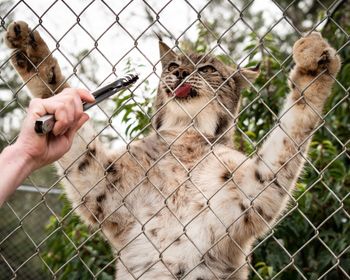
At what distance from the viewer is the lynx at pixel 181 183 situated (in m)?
3.83

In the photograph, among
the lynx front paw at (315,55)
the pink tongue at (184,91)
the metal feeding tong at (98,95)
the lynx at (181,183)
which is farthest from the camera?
the pink tongue at (184,91)

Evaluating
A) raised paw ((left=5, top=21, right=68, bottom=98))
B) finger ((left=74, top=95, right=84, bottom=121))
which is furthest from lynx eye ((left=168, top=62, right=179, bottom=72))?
finger ((left=74, top=95, right=84, bottom=121))

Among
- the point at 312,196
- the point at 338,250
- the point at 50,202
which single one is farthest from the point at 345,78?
the point at 50,202

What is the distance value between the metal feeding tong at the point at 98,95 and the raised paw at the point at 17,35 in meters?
1.47

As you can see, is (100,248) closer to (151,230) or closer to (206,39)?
(151,230)

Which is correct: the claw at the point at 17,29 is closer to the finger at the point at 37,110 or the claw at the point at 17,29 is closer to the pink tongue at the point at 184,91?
the pink tongue at the point at 184,91

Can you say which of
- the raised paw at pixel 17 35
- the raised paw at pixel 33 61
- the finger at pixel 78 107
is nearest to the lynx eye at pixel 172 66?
the raised paw at pixel 33 61

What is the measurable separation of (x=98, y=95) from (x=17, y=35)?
1726 millimetres

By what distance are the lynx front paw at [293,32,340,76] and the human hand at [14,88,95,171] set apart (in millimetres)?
1491

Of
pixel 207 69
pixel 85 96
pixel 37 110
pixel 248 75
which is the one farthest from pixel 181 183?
pixel 37 110

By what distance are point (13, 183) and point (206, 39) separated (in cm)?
429

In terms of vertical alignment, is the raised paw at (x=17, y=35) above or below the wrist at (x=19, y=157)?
above

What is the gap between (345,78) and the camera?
5.65m

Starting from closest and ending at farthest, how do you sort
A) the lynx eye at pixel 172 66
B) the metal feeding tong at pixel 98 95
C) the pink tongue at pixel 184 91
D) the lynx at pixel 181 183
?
the metal feeding tong at pixel 98 95 → the lynx at pixel 181 183 → the pink tongue at pixel 184 91 → the lynx eye at pixel 172 66
